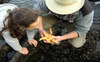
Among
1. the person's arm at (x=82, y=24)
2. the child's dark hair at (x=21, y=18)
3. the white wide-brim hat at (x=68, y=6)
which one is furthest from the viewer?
the person's arm at (x=82, y=24)

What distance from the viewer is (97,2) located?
4.03m

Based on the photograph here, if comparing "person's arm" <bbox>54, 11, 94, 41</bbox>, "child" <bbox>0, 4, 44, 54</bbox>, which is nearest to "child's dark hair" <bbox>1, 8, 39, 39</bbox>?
"child" <bbox>0, 4, 44, 54</bbox>

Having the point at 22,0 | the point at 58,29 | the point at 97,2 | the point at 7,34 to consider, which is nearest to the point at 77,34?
the point at 58,29

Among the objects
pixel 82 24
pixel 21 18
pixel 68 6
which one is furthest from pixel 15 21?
pixel 82 24

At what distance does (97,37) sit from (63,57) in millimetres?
994

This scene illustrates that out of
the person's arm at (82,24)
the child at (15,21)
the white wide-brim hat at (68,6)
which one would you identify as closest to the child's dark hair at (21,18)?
the child at (15,21)

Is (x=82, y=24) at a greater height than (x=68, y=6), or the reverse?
(x=68, y=6)

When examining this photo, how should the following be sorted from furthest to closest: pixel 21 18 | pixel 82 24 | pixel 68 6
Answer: pixel 82 24
pixel 68 6
pixel 21 18

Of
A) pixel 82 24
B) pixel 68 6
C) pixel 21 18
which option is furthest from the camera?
pixel 82 24

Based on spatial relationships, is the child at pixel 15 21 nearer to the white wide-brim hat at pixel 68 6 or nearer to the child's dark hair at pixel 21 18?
the child's dark hair at pixel 21 18

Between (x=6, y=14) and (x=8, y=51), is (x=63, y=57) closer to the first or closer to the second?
(x=8, y=51)

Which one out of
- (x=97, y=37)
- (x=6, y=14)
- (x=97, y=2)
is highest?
(x=6, y=14)

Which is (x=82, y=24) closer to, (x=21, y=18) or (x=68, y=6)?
(x=68, y=6)

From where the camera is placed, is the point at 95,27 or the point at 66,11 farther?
the point at 95,27
